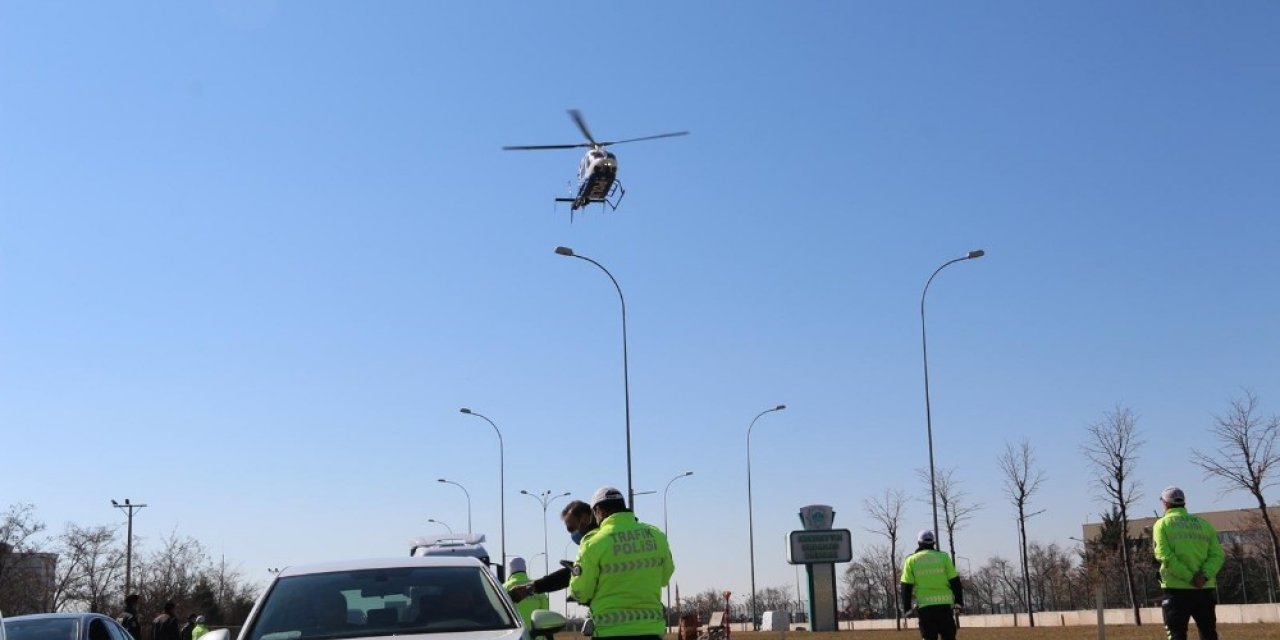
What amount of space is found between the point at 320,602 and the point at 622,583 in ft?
5.85

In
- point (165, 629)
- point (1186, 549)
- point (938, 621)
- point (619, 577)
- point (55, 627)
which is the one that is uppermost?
point (1186, 549)

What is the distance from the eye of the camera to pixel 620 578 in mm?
8156

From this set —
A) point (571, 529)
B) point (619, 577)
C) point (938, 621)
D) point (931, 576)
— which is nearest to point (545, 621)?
point (619, 577)

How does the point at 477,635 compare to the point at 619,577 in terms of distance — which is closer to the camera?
the point at 477,635

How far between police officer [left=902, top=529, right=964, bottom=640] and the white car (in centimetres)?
693

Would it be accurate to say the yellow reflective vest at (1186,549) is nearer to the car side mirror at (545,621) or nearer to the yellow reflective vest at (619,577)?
the yellow reflective vest at (619,577)

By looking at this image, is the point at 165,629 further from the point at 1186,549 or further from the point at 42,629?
the point at 1186,549

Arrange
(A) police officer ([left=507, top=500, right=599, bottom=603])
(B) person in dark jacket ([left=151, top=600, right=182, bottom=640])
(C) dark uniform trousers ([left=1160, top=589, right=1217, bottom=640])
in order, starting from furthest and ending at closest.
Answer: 1. (B) person in dark jacket ([left=151, top=600, right=182, bottom=640])
2. (C) dark uniform trousers ([left=1160, top=589, right=1217, bottom=640])
3. (A) police officer ([left=507, top=500, right=599, bottom=603])

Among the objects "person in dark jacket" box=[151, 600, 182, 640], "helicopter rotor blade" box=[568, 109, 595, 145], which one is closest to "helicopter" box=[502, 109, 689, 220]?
"helicopter rotor blade" box=[568, 109, 595, 145]

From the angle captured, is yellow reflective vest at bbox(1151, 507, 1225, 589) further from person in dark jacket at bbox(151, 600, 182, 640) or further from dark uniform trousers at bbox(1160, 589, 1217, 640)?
person in dark jacket at bbox(151, 600, 182, 640)

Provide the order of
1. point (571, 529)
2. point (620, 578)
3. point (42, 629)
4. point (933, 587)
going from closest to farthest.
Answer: point (620, 578)
point (571, 529)
point (42, 629)
point (933, 587)

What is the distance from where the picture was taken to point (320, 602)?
7398 millimetres

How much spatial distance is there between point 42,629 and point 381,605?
6272mm

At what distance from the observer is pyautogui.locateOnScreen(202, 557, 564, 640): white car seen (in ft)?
23.5
